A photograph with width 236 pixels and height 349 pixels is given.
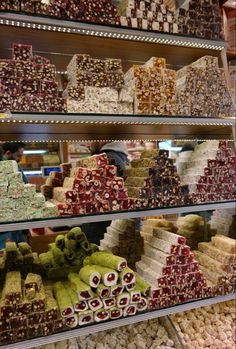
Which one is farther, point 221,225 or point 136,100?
point 221,225

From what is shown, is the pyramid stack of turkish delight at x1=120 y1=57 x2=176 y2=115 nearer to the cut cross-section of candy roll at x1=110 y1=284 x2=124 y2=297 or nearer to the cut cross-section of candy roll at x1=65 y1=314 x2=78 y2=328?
the cut cross-section of candy roll at x1=110 y1=284 x2=124 y2=297

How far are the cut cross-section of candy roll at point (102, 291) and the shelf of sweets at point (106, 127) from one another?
0.93 meters

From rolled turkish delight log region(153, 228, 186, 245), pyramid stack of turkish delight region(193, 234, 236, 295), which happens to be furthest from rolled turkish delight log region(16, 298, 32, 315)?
pyramid stack of turkish delight region(193, 234, 236, 295)

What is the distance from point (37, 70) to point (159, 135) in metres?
1.32

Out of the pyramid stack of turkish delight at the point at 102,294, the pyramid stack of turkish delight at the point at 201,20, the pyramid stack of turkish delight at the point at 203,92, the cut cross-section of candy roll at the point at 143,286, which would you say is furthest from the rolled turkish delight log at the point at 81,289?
the pyramid stack of turkish delight at the point at 201,20

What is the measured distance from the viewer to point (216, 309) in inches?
97.8

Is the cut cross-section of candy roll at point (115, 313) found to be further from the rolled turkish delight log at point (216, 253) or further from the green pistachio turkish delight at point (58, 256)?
the rolled turkish delight log at point (216, 253)

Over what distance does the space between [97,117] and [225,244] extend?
1.28 metres

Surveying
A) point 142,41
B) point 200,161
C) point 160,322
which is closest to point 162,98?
point 142,41

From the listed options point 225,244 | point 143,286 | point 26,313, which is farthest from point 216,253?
point 26,313

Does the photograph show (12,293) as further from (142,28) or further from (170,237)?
(142,28)

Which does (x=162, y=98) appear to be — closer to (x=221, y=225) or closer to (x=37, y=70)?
(x=37, y=70)

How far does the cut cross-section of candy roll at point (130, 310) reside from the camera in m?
1.87

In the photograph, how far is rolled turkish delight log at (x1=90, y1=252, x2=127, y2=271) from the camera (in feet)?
6.04
